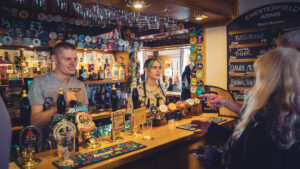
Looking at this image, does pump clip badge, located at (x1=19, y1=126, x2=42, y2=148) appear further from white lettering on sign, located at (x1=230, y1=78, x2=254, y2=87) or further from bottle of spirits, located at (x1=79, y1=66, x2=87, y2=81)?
white lettering on sign, located at (x1=230, y1=78, x2=254, y2=87)

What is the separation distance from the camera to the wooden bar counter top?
5.50 feet

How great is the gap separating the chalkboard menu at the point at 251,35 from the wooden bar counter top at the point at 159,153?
120cm

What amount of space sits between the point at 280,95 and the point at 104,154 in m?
1.25

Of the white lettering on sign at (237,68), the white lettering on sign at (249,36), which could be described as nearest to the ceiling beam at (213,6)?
the white lettering on sign at (249,36)

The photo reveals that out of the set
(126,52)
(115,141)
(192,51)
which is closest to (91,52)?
(126,52)

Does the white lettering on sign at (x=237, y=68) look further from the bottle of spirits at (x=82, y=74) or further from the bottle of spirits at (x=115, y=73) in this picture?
the bottle of spirits at (x=82, y=74)

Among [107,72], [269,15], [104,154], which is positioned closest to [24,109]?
[104,154]

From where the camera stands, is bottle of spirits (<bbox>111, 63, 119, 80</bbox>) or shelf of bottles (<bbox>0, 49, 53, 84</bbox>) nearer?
shelf of bottles (<bbox>0, 49, 53, 84</bbox>)

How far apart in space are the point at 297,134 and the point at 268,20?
2.67 meters

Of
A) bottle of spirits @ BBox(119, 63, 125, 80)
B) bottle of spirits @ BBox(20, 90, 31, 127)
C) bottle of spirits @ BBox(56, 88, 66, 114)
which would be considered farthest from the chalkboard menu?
bottle of spirits @ BBox(20, 90, 31, 127)

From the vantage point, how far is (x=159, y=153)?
2133mm

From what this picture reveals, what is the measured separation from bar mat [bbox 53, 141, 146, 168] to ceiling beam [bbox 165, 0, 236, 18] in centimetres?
168

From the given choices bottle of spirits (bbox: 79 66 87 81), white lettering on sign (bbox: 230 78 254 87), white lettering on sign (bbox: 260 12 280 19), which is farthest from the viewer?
bottle of spirits (bbox: 79 66 87 81)

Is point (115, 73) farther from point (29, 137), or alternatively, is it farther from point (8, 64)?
point (29, 137)
